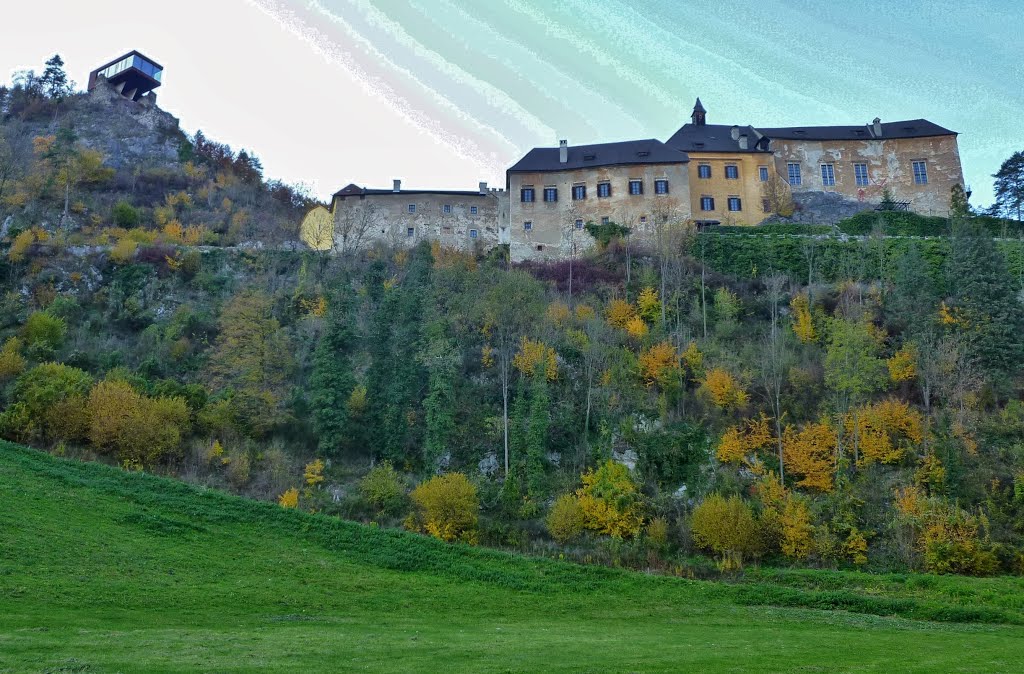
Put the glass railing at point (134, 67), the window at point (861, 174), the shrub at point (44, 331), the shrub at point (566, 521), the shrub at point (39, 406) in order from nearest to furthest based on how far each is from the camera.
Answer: the shrub at point (566, 521)
the shrub at point (39, 406)
the shrub at point (44, 331)
the window at point (861, 174)
the glass railing at point (134, 67)

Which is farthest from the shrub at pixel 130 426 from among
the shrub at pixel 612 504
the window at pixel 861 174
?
the window at pixel 861 174

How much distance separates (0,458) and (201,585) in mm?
13937

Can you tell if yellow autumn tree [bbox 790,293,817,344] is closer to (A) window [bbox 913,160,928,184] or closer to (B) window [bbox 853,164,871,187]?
(B) window [bbox 853,164,871,187]

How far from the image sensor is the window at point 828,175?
208ft

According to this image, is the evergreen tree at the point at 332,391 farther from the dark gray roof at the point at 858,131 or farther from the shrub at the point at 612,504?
the dark gray roof at the point at 858,131

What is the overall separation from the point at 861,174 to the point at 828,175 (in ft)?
8.23

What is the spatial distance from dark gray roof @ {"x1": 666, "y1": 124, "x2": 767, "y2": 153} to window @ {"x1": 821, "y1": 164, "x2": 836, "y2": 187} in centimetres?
586

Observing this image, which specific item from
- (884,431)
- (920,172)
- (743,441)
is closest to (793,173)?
(920,172)

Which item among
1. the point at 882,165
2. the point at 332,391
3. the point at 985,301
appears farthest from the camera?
the point at 882,165

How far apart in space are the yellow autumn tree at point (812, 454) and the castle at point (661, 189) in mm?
23433

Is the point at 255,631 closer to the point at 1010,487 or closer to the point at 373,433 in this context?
the point at 373,433

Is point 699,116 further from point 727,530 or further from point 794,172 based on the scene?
point 727,530

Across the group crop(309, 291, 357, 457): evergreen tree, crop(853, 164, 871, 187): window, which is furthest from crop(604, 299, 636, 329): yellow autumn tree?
crop(853, 164, 871, 187): window

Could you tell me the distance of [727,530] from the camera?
30.4 meters
